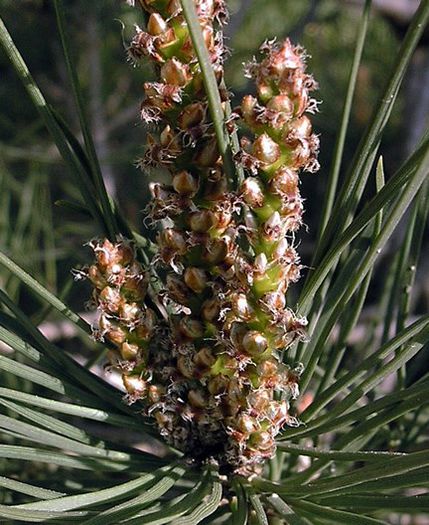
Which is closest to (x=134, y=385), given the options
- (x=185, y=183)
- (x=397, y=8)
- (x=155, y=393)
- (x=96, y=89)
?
(x=155, y=393)

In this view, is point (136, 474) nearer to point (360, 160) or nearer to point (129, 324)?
point (129, 324)

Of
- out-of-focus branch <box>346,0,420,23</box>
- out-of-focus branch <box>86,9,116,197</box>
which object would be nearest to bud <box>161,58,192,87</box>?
out-of-focus branch <box>86,9,116,197</box>

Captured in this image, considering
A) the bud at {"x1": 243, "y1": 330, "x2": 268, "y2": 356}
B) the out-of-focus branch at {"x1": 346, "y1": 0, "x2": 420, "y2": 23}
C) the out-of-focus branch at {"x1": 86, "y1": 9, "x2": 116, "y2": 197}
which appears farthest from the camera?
the out-of-focus branch at {"x1": 346, "y1": 0, "x2": 420, "y2": 23}

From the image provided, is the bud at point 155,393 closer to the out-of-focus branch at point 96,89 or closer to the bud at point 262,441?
the bud at point 262,441

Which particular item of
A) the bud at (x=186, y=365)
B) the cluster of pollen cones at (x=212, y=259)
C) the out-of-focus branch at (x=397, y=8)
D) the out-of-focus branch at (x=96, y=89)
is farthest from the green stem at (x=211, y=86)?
the out-of-focus branch at (x=397, y=8)

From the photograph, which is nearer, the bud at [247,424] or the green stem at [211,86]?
the green stem at [211,86]

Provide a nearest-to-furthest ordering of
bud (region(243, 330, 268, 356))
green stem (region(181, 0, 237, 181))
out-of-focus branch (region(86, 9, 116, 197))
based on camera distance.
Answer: green stem (region(181, 0, 237, 181)) → bud (region(243, 330, 268, 356)) → out-of-focus branch (region(86, 9, 116, 197))

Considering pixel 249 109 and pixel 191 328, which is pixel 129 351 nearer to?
pixel 191 328

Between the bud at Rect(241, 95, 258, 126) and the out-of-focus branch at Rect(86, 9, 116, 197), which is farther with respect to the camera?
the out-of-focus branch at Rect(86, 9, 116, 197)

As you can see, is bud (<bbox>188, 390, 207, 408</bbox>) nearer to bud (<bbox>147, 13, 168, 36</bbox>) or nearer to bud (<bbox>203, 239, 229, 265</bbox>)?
bud (<bbox>203, 239, 229, 265</bbox>)
